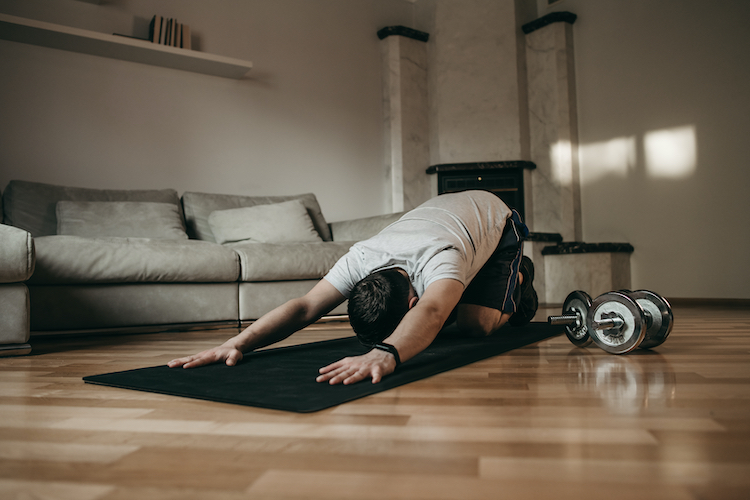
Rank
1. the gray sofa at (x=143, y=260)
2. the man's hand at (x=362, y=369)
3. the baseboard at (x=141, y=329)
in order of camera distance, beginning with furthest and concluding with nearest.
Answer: the baseboard at (x=141, y=329) < the gray sofa at (x=143, y=260) < the man's hand at (x=362, y=369)

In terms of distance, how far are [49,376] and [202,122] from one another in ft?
10.0

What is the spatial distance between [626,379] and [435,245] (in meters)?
0.66

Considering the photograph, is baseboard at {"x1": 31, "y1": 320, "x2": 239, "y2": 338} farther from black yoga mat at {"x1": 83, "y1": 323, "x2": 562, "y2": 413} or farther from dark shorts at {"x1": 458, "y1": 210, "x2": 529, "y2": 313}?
dark shorts at {"x1": 458, "y1": 210, "x2": 529, "y2": 313}

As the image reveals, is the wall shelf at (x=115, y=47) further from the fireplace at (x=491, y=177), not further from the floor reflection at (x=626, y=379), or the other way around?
the floor reflection at (x=626, y=379)

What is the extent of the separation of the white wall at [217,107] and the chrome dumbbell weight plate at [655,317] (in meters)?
3.40

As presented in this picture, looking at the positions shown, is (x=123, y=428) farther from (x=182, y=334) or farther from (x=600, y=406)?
(x=182, y=334)

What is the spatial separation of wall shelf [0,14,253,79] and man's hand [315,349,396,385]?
3.28 m

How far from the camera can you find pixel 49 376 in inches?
60.7

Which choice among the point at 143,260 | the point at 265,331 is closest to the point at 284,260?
the point at 143,260

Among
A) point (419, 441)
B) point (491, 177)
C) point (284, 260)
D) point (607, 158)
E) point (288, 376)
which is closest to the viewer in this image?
point (419, 441)

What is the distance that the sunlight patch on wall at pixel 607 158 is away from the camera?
4.59m

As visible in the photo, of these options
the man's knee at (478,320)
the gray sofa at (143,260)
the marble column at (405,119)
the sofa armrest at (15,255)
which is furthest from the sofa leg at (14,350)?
the marble column at (405,119)

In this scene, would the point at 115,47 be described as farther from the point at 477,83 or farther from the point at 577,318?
the point at 577,318

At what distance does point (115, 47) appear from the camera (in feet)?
11.9
